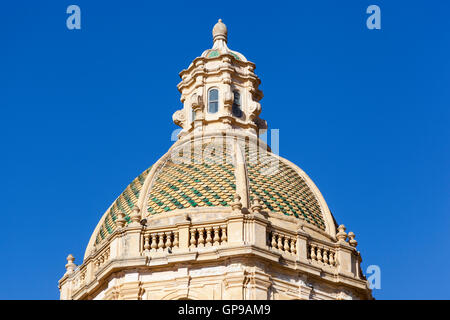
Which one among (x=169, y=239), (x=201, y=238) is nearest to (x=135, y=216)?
(x=169, y=239)

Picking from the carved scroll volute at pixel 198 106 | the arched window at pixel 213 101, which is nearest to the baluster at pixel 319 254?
the carved scroll volute at pixel 198 106

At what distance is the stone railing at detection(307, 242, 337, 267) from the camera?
1362 inches

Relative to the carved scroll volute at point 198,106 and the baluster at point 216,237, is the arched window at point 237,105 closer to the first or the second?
the carved scroll volute at point 198,106

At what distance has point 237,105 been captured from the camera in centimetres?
4053

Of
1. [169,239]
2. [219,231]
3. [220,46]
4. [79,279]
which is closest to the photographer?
[219,231]

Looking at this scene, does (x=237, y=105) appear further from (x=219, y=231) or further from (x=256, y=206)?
(x=219, y=231)

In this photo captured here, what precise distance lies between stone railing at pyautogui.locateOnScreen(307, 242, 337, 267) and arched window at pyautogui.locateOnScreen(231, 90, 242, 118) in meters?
6.71

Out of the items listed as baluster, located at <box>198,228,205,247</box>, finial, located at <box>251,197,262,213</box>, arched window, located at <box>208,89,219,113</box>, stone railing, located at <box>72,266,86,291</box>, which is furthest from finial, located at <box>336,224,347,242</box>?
stone railing, located at <box>72,266,86,291</box>

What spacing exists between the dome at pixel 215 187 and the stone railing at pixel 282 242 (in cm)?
116

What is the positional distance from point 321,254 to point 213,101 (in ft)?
24.5

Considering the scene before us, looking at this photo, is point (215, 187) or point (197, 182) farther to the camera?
point (197, 182)

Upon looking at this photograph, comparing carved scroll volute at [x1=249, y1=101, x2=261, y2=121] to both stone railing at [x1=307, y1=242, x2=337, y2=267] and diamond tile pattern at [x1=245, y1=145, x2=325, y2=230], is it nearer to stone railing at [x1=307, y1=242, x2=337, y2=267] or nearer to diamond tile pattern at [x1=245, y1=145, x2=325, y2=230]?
diamond tile pattern at [x1=245, y1=145, x2=325, y2=230]

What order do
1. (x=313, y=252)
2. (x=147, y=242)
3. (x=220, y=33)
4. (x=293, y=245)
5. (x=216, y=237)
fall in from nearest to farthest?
(x=216, y=237), (x=147, y=242), (x=293, y=245), (x=313, y=252), (x=220, y=33)
